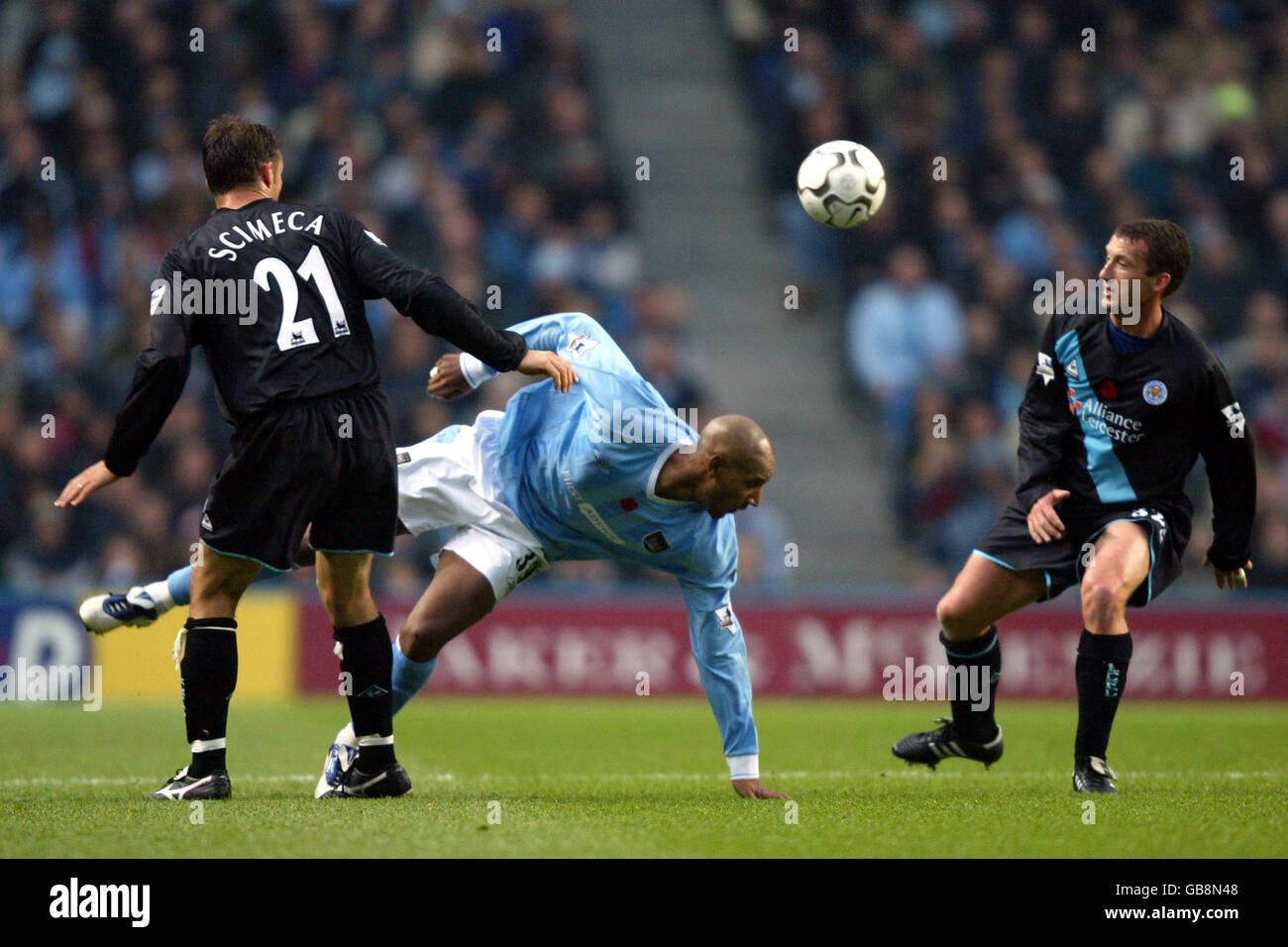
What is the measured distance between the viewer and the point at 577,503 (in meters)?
6.03

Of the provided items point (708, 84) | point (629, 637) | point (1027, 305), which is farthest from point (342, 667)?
point (708, 84)

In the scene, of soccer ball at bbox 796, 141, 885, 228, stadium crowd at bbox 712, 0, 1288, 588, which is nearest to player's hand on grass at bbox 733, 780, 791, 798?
soccer ball at bbox 796, 141, 885, 228

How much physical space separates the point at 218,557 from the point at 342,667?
0.69 meters

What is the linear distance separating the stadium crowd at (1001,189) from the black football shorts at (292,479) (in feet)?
26.8

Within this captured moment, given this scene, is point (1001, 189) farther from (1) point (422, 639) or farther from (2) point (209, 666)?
(2) point (209, 666)

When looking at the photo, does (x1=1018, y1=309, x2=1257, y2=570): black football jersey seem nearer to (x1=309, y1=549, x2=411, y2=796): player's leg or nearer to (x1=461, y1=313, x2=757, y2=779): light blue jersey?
(x1=461, y1=313, x2=757, y2=779): light blue jersey

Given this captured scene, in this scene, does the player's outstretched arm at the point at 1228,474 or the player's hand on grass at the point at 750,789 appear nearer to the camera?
the player's hand on grass at the point at 750,789

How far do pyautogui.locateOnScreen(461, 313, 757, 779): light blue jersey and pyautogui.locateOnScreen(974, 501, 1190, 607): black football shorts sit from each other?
4.04 ft

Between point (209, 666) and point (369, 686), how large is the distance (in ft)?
1.94

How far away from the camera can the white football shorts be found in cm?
622

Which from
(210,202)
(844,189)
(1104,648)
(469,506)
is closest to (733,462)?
(469,506)

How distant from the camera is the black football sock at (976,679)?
262 inches

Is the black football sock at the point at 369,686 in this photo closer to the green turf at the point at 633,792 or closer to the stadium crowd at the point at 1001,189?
the green turf at the point at 633,792

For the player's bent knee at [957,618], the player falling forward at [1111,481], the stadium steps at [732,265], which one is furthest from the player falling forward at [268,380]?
the stadium steps at [732,265]
